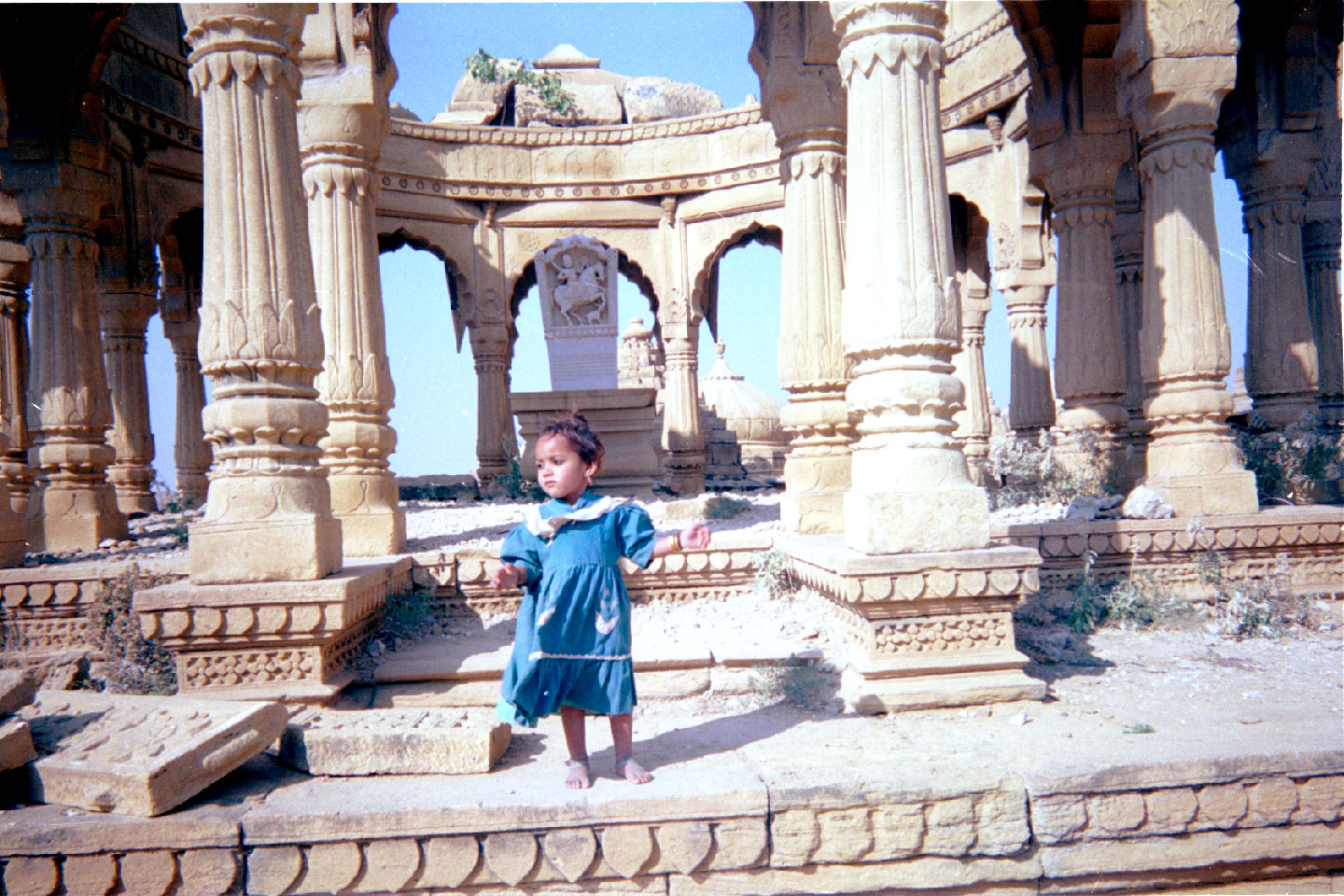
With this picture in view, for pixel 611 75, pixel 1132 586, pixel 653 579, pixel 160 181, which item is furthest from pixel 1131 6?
pixel 611 75

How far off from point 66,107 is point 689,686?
6.84m

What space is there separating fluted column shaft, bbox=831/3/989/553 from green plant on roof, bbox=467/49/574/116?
453 inches

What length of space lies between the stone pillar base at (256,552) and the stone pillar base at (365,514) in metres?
1.46

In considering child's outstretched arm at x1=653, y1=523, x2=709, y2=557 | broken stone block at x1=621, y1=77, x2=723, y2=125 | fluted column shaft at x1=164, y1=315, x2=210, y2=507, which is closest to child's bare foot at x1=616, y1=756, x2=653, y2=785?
child's outstretched arm at x1=653, y1=523, x2=709, y2=557

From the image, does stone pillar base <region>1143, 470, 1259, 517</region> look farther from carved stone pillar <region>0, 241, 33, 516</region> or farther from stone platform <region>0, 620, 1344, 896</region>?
carved stone pillar <region>0, 241, 33, 516</region>

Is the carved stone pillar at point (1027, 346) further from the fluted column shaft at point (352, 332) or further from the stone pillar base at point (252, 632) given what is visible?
the stone pillar base at point (252, 632)

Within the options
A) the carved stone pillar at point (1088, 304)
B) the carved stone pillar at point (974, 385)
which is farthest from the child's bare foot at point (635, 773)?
the carved stone pillar at point (974, 385)

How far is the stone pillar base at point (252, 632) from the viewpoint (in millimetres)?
3172

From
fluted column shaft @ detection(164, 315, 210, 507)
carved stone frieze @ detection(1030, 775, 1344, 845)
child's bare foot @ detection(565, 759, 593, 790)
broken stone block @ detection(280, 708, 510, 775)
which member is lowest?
carved stone frieze @ detection(1030, 775, 1344, 845)

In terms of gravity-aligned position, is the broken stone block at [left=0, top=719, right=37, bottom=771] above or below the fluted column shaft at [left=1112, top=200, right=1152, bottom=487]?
below

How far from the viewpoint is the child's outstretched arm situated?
94.3 inches

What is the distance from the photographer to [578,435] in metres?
2.65

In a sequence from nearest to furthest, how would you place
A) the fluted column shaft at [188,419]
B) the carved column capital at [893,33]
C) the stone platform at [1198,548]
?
the carved column capital at [893,33] → the stone platform at [1198,548] → the fluted column shaft at [188,419]

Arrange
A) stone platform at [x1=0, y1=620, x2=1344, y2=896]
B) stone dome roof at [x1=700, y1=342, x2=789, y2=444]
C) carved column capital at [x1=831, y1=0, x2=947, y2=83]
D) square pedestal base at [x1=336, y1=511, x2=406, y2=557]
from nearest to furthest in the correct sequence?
stone platform at [x1=0, y1=620, x2=1344, y2=896]
carved column capital at [x1=831, y1=0, x2=947, y2=83]
square pedestal base at [x1=336, y1=511, x2=406, y2=557]
stone dome roof at [x1=700, y1=342, x2=789, y2=444]
